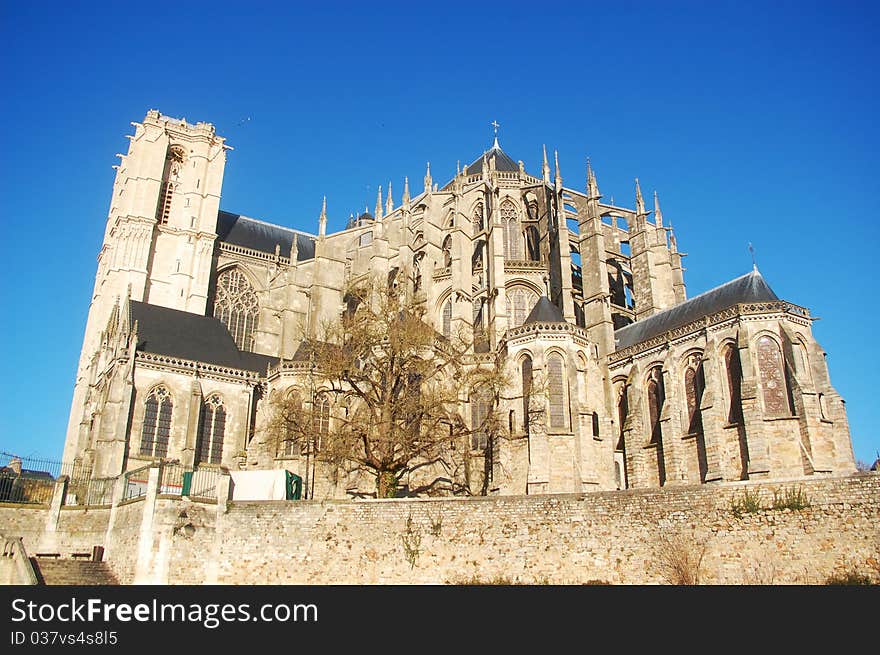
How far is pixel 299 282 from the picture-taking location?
1528 inches

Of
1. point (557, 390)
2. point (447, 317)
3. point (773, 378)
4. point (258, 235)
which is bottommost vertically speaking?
point (773, 378)

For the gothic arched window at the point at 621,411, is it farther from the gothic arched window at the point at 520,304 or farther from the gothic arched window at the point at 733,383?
the gothic arched window at the point at 520,304

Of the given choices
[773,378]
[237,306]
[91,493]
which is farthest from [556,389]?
[237,306]

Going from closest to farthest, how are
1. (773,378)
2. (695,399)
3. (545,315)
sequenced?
(773,378)
(695,399)
(545,315)

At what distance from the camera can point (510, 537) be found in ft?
62.5

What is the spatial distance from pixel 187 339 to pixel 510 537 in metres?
19.1

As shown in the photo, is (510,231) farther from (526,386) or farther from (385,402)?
(385,402)

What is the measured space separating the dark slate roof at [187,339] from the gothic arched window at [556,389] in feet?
41.2

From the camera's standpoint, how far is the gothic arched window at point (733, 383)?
92.4 ft

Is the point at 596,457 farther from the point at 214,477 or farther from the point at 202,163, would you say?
the point at 202,163

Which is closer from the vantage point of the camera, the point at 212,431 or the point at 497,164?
the point at 212,431

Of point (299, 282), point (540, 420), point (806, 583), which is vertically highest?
point (299, 282)
